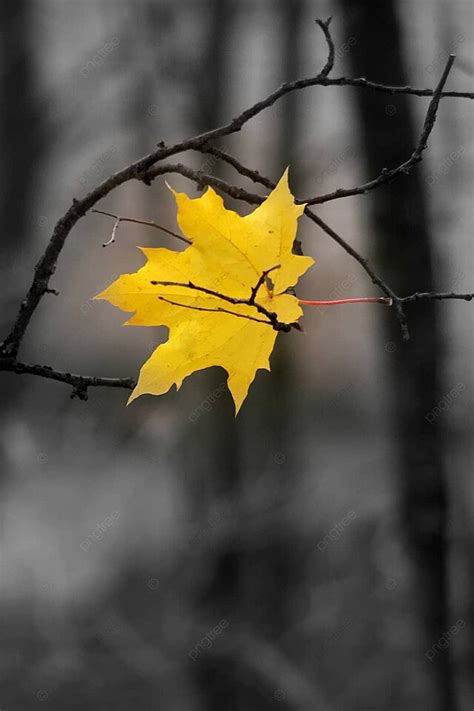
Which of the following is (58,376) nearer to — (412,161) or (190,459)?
(412,161)

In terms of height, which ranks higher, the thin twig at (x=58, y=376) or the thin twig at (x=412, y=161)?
the thin twig at (x=412, y=161)

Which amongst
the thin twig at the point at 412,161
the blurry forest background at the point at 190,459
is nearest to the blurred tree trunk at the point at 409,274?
the blurry forest background at the point at 190,459

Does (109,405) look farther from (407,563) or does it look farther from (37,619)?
(407,563)

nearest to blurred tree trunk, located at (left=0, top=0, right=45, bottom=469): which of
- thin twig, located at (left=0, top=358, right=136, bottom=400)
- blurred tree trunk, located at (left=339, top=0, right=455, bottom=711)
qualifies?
blurred tree trunk, located at (left=339, top=0, right=455, bottom=711)

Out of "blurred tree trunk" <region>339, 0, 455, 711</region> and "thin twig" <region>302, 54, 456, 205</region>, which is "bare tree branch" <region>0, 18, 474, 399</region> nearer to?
"thin twig" <region>302, 54, 456, 205</region>

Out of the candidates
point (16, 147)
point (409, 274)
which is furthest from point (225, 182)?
point (16, 147)

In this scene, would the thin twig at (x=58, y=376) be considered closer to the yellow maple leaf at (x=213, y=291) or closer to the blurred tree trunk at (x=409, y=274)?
the yellow maple leaf at (x=213, y=291)

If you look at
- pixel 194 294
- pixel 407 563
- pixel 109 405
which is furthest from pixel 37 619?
pixel 194 294
